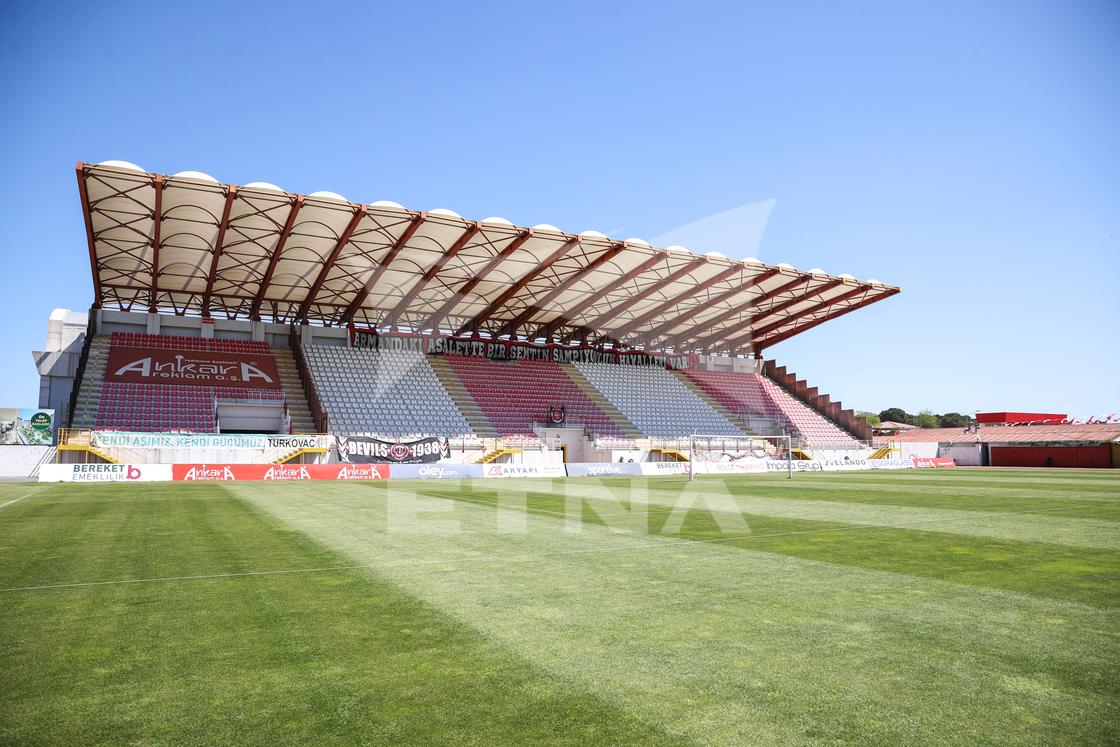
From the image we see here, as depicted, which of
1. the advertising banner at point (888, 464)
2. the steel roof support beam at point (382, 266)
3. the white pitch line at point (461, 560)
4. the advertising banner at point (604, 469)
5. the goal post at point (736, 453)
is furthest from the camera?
the advertising banner at point (888, 464)

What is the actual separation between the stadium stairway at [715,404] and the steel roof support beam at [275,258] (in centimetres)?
3330

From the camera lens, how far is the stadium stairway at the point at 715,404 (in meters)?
53.4

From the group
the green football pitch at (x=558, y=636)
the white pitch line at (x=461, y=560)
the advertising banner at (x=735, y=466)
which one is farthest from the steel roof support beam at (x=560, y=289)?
the green football pitch at (x=558, y=636)

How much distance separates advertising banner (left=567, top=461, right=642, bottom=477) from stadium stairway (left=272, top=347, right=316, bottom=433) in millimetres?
15935

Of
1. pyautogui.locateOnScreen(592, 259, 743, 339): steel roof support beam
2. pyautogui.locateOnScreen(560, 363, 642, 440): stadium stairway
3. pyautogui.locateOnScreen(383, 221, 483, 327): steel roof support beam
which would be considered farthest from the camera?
pyautogui.locateOnScreen(560, 363, 642, 440): stadium stairway

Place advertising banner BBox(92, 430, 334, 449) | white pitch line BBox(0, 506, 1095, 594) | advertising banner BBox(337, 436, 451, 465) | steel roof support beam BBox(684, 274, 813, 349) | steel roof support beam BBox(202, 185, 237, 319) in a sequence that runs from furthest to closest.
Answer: steel roof support beam BBox(684, 274, 813, 349) < advertising banner BBox(337, 436, 451, 465) < advertising banner BBox(92, 430, 334, 449) < steel roof support beam BBox(202, 185, 237, 319) < white pitch line BBox(0, 506, 1095, 594)

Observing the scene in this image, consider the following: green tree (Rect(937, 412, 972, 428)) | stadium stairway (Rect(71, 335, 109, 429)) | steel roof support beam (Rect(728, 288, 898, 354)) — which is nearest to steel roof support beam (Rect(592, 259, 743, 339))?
steel roof support beam (Rect(728, 288, 898, 354))

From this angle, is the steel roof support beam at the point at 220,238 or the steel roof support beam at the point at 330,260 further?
the steel roof support beam at the point at 330,260

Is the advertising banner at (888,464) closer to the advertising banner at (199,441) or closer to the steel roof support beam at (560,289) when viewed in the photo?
the steel roof support beam at (560,289)

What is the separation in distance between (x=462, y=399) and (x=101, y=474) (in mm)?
22095

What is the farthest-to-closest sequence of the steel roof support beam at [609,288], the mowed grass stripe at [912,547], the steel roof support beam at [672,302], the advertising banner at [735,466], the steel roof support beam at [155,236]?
the steel roof support beam at [672,302] < the advertising banner at [735,466] < the steel roof support beam at [609,288] < the steel roof support beam at [155,236] < the mowed grass stripe at [912,547]

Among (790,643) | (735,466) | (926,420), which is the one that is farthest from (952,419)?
(790,643)

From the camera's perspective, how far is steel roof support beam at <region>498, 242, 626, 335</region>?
37391 mm

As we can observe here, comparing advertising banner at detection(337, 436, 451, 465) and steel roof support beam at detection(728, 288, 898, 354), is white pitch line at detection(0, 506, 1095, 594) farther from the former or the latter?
steel roof support beam at detection(728, 288, 898, 354)
